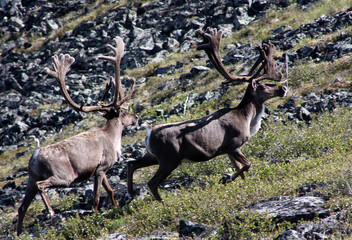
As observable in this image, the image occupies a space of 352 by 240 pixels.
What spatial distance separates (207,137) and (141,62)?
1735 cm

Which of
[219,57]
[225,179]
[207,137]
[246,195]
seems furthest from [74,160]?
[219,57]

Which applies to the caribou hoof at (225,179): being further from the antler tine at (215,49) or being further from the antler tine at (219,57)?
the antler tine at (215,49)

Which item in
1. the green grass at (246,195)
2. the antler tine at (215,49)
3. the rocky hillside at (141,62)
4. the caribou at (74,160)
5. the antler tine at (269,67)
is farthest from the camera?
the antler tine at (269,67)

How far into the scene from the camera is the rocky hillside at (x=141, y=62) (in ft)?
31.4

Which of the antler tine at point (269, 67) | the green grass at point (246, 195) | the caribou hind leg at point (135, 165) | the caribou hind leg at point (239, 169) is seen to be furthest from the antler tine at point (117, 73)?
the antler tine at point (269, 67)

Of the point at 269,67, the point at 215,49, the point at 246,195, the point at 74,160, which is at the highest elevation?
the point at 215,49

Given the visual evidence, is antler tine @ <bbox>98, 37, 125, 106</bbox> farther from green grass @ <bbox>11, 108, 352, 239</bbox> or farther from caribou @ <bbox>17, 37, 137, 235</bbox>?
green grass @ <bbox>11, 108, 352, 239</bbox>

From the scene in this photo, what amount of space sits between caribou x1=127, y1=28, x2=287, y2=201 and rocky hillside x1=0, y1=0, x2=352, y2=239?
984mm

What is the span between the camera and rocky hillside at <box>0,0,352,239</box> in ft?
31.4

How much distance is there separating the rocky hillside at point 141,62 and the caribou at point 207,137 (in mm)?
984

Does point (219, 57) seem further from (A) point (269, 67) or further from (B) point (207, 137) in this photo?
(B) point (207, 137)

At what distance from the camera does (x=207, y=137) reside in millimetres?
8750

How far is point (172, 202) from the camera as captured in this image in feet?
25.1

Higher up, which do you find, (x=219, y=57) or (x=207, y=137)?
(x=219, y=57)
